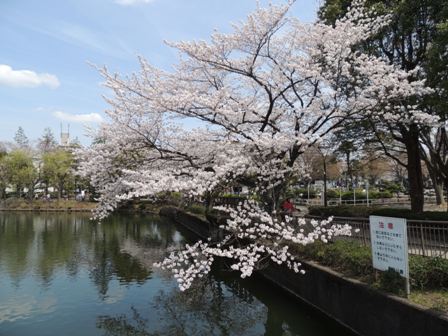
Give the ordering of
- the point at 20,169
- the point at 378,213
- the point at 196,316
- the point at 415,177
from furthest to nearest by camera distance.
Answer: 1. the point at 20,169
2. the point at 378,213
3. the point at 415,177
4. the point at 196,316

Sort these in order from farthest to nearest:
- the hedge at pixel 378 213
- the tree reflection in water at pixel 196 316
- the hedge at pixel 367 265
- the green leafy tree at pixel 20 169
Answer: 1. the green leafy tree at pixel 20 169
2. the hedge at pixel 378 213
3. the tree reflection in water at pixel 196 316
4. the hedge at pixel 367 265

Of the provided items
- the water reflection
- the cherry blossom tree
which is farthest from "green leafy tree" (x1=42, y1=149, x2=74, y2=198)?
the cherry blossom tree

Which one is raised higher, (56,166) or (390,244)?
(56,166)

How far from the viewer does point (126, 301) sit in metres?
11.2

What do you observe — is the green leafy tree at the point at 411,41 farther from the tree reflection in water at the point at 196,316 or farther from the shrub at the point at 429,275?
the tree reflection in water at the point at 196,316

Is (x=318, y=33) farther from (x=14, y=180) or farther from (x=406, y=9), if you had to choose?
(x=14, y=180)

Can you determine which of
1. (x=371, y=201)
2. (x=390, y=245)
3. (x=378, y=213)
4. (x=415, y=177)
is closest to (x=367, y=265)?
(x=390, y=245)

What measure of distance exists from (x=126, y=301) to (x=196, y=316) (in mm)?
2458

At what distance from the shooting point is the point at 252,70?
1011 cm

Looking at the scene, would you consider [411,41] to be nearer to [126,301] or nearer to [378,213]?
[378,213]

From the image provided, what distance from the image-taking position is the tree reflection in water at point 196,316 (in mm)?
8915

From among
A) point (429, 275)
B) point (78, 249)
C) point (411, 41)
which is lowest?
point (78, 249)

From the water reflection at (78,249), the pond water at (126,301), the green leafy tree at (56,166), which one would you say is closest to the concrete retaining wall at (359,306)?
the pond water at (126,301)

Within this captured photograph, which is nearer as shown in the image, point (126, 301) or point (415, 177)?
point (126, 301)
